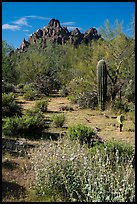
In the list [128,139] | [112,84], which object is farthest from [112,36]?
[128,139]

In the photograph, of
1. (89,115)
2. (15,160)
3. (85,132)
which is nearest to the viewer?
(15,160)

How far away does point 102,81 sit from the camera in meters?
16.4

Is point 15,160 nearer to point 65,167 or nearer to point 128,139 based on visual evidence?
point 65,167

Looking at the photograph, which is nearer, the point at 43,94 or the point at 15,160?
the point at 15,160

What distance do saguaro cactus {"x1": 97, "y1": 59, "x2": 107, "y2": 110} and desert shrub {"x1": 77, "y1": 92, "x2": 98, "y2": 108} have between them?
1.00 m

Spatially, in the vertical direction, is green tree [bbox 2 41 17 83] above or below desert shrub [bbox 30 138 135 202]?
above

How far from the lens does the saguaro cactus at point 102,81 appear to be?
1616 cm

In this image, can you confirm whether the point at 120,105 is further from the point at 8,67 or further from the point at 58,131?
the point at 8,67

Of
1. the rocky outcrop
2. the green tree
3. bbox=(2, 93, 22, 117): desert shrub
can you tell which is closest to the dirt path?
bbox=(2, 93, 22, 117): desert shrub

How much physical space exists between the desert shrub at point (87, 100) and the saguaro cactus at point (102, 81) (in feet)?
3.27

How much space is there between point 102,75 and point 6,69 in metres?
17.0

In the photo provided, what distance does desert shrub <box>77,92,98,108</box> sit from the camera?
17672mm

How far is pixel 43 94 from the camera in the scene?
82.0 feet

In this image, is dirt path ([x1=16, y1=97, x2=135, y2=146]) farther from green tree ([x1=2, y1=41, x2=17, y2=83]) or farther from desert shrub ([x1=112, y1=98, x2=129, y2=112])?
green tree ([x1=2, y1=41, x2=17, y2=83])
